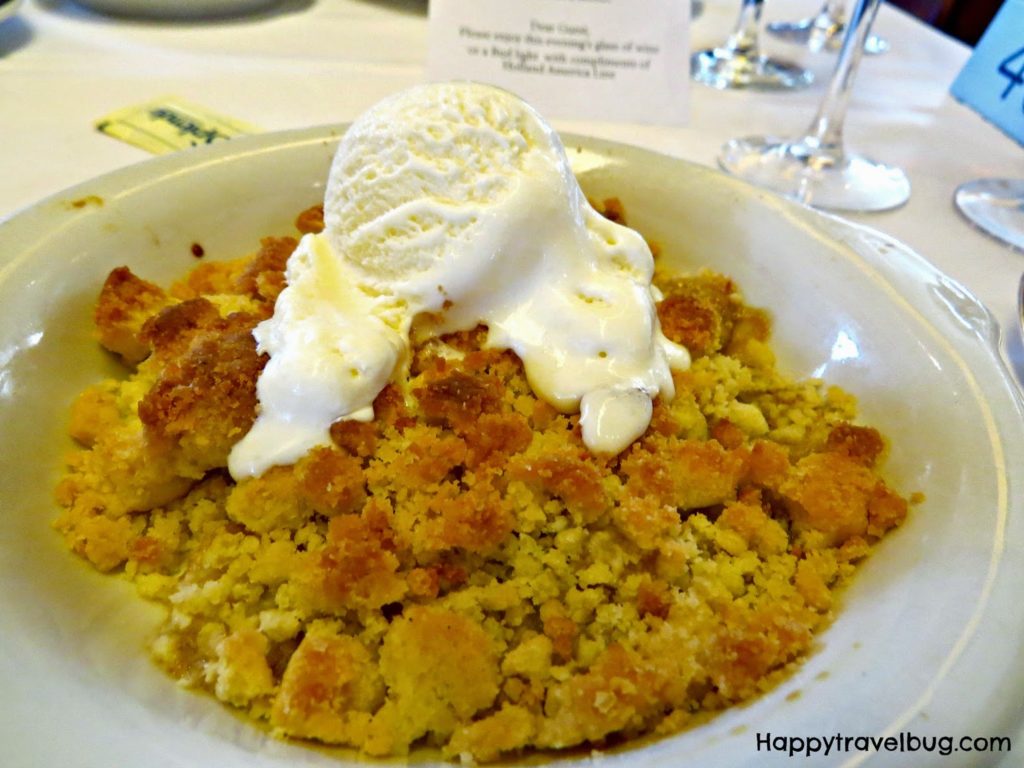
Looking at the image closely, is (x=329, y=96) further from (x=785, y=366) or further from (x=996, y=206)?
A: (x=996, y=206)

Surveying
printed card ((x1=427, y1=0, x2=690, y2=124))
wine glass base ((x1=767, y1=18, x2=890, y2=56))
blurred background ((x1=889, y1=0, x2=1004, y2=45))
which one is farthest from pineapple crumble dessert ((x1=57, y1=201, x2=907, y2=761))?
blurred background ((x1=889, y1=0, x2=1004, y2=45))

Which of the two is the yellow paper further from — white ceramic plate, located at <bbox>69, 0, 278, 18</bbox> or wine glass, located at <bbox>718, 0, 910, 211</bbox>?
wine glass, located at <bbox>718, 0, 910, 211</bbox>

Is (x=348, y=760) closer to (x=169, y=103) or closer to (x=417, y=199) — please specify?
(x=417, y=199)

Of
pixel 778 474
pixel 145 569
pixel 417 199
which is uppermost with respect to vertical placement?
pixel 417 199

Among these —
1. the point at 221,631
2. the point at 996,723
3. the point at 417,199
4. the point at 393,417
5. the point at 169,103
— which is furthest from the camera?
the point at 169,103

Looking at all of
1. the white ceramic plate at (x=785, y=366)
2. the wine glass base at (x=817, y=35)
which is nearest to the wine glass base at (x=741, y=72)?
the wine glass base at (x=817, y=35)

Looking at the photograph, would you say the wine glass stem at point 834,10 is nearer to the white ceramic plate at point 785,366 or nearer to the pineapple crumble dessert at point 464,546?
the white ceramic plate at point 785,366

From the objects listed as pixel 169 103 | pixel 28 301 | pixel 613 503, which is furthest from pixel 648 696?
pixel 169 103
